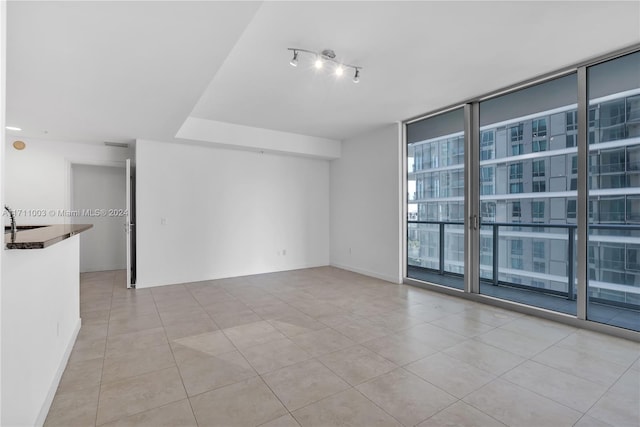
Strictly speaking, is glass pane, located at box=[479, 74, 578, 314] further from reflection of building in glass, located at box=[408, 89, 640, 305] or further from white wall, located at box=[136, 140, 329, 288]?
white wall, located at box=[136, 140, 329, 288]

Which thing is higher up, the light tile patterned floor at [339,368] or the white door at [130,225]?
the white door at [130,225]

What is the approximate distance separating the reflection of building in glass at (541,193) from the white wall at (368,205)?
0.33 m

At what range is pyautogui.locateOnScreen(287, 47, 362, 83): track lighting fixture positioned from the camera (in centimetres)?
282

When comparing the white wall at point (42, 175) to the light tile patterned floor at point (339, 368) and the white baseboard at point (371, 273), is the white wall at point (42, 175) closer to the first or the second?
the light tile patterned floor at point (339, 368)

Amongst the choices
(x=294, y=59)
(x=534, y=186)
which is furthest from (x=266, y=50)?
(x=534, y=186)

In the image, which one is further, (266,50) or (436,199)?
(436,199)

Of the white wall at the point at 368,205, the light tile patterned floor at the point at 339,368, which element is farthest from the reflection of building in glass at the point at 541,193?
the light tile patterned floor at the point at 339,368

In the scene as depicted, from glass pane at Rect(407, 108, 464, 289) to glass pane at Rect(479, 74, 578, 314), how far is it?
0.41 meters

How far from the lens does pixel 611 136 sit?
3156mm

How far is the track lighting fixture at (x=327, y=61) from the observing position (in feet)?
9.25

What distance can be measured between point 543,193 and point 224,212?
4856 millimetres

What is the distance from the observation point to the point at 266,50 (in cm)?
281

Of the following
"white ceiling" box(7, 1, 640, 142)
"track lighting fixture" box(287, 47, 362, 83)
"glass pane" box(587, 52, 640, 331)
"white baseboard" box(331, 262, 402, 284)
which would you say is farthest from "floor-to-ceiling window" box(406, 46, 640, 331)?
"track lighting fixture" box(287, 47, 362, 83)

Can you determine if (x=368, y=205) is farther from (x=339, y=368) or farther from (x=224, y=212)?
(x=339, y=368)
